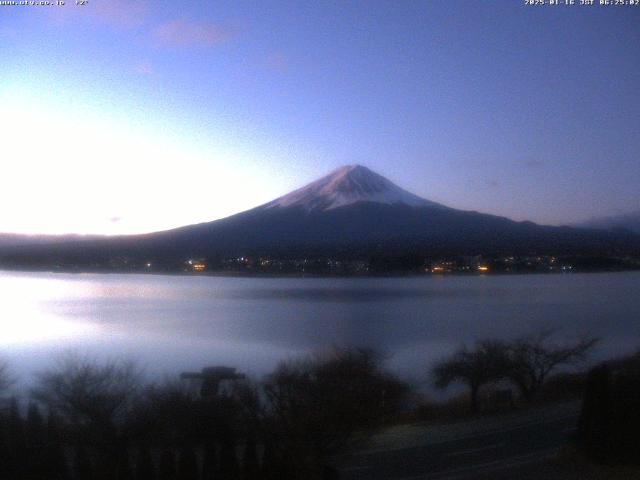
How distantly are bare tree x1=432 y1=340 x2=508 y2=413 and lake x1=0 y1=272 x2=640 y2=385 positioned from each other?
17.2 inches

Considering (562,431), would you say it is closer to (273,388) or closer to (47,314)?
(273,388)

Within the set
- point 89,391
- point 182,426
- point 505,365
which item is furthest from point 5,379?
point 505,365

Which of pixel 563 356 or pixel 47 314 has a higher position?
pixel 47 314

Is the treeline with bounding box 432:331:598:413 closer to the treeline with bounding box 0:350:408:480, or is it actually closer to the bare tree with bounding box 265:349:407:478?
the bare tree with bounding box 265:349:407:478

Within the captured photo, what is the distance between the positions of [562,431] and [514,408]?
95.6 inches

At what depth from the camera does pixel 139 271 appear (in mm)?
24062

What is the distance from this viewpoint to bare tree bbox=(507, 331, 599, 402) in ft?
43.2

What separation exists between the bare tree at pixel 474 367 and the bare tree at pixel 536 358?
8.6 inches

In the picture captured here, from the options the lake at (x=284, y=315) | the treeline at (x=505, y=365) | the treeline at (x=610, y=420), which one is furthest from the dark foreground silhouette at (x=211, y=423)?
the treeline at (x=505, y=365)

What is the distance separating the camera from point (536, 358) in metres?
14.1

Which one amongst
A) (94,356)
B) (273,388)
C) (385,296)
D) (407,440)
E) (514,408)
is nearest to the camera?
(273,388)

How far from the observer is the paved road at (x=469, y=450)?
290 inches

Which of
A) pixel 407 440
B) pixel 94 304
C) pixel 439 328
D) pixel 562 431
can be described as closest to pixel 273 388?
pixel 407 440

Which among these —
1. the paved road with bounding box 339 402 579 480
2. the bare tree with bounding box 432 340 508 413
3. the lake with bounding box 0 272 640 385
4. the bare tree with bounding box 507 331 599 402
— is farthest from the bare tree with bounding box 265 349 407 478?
the bare tree with bounding box 507 331 599 402
